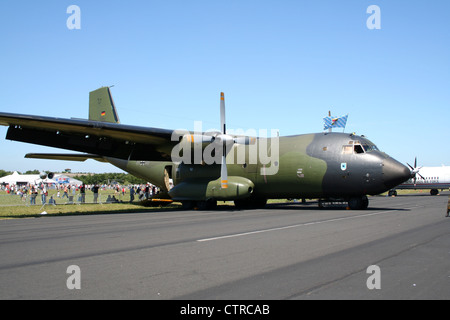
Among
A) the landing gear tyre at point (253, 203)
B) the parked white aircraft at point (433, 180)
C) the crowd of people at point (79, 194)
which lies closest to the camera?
the landing gear tyre at point (253, 203)

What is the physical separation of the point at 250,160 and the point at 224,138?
2064 millimetres

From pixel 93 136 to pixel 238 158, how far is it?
8.28 m

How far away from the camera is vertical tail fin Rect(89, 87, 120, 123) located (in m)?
27.4

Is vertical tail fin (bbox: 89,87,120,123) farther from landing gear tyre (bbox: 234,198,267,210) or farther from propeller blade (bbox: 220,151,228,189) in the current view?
landing gear tyre (bbox: 234,198,267,210)

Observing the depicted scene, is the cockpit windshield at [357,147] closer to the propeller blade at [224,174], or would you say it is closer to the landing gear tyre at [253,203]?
the propeller blade at [224,174]

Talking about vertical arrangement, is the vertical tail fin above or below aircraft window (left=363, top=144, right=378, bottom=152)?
above

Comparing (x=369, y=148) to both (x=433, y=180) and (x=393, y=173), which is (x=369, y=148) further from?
(x=433, y=180)

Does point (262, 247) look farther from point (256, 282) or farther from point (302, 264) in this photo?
point (256, 282)

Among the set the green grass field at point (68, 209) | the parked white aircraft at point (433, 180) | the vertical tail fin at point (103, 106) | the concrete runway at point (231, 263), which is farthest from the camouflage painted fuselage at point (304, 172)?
the parked white aircraft at point (433, 180)

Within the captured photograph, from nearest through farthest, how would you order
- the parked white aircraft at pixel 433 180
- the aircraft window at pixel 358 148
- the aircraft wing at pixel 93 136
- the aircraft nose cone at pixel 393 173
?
1. the aircraft wing at pixel 93 136
2. the aircraft nose cone at pixel 393 173
3. the aircraft window at pixel 358 148
4. the parked white aircraft at pixel 433 180

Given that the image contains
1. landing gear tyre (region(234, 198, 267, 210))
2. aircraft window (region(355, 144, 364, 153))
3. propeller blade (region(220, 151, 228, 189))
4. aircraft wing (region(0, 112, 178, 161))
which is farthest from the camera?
landing gear tyre (region(234, 198, 267, 210))

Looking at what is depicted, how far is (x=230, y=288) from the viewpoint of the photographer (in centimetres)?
527

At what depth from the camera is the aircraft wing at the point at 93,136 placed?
1807 cm

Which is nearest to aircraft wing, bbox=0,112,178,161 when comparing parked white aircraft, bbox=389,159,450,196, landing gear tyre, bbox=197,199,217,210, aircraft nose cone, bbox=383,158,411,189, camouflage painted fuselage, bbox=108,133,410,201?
camouflage painted fuselage, bbox=108,133,410,201
